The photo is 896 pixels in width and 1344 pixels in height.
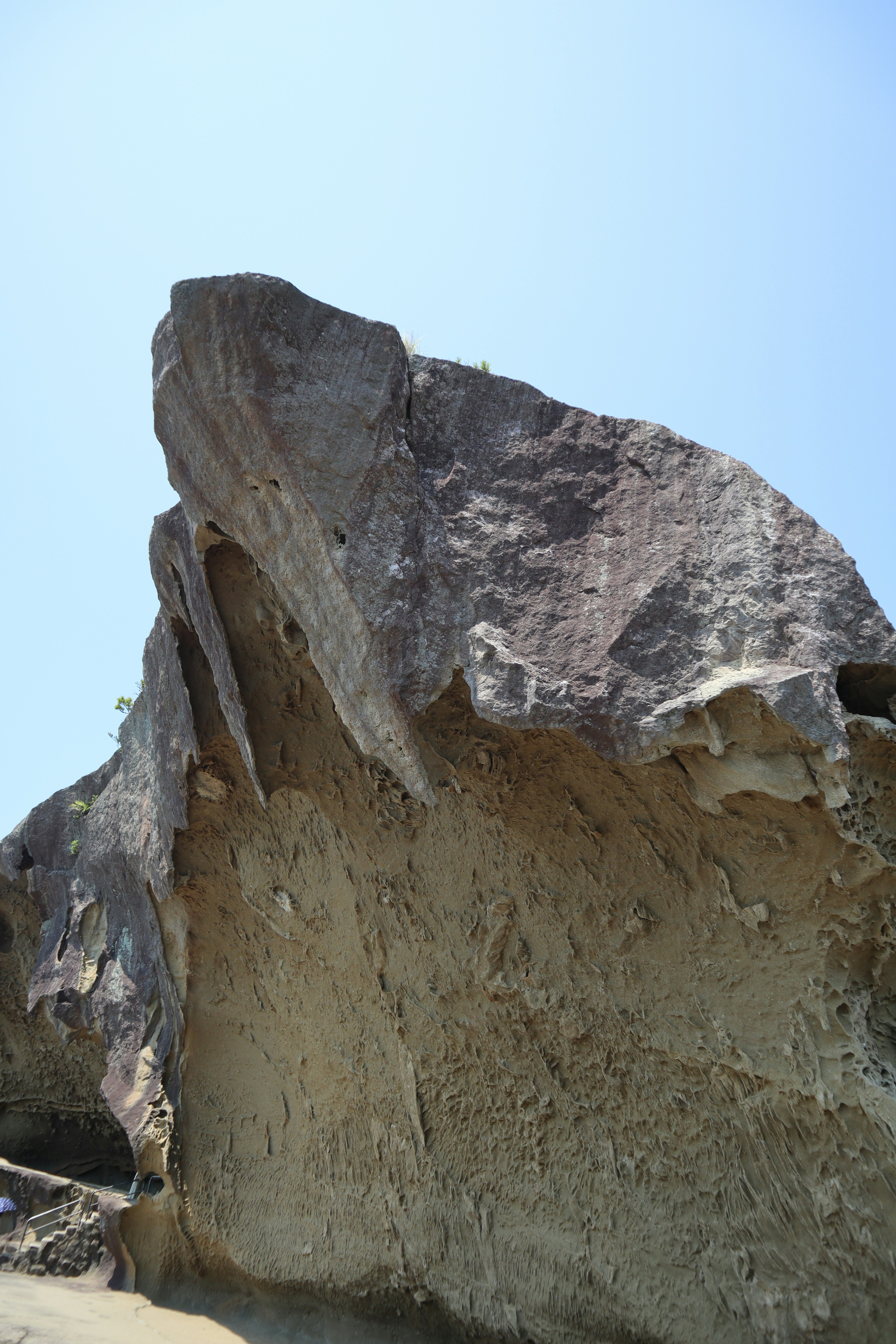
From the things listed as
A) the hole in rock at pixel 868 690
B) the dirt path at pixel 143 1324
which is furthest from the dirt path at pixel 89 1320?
the hole in rock at pixel 868 690

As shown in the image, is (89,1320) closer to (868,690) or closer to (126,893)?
(126,893)

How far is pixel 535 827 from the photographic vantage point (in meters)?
4.59

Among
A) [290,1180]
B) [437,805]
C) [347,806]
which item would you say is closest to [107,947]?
[290,1180]

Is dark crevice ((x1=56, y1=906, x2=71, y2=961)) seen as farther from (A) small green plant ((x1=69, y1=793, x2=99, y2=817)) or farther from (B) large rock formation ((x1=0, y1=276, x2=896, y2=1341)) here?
(B) large rock formation ((x1=0, y1=276, x2=896, y2=1341))

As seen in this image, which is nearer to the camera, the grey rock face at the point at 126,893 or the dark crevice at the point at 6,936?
the grey rock face at the point at 126,893

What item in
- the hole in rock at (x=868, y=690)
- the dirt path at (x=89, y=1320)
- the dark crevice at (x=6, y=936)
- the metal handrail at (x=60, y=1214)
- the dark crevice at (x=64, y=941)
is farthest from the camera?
the dark crevice at (x=6, y=936)

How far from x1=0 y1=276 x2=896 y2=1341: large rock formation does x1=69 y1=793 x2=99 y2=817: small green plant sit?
10.1ft

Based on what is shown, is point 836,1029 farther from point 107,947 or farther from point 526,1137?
point 107,947

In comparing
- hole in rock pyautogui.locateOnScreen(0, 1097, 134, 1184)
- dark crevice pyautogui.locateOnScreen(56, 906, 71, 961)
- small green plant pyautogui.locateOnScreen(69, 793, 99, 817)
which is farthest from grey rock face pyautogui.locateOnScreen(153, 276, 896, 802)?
hole in rock pyautogui.locateOnScreen(0, 1097, 134, 1184)

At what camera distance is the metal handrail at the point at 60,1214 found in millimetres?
7066

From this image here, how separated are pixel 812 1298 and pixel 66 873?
716cm

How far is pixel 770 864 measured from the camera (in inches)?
152

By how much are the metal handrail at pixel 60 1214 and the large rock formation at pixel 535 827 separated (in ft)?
5.44

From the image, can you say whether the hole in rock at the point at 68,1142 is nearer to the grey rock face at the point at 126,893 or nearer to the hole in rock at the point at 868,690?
the grey rock face at the point at 126,893
